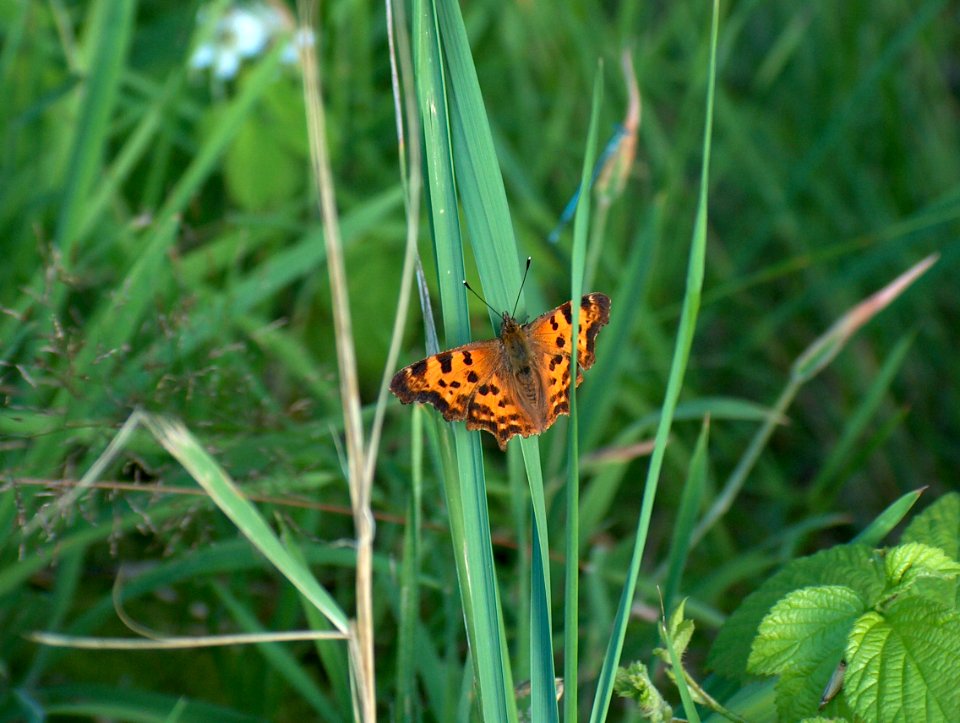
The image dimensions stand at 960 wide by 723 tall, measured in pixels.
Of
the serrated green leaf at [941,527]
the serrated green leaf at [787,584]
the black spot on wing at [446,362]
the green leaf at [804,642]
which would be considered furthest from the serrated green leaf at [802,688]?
the black spot on wing at [446,362]

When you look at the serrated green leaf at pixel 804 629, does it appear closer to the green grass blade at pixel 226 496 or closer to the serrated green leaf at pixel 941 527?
the serrated green leaf at pixel 941 527

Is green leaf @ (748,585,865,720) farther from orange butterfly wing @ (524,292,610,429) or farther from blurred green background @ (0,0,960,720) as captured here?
blurred green background @ (0,0,960,720)

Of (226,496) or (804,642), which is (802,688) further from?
(226,496)

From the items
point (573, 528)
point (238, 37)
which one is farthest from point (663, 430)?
point (238, 37)

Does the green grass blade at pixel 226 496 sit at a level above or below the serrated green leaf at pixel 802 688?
above

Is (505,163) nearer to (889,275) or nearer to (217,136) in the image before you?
(217,136)

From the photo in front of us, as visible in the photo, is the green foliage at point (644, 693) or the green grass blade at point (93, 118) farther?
the green grass blade at point (93, 118)

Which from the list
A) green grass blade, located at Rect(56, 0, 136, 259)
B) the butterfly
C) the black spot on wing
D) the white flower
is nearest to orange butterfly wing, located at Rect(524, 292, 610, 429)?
the butterfly
